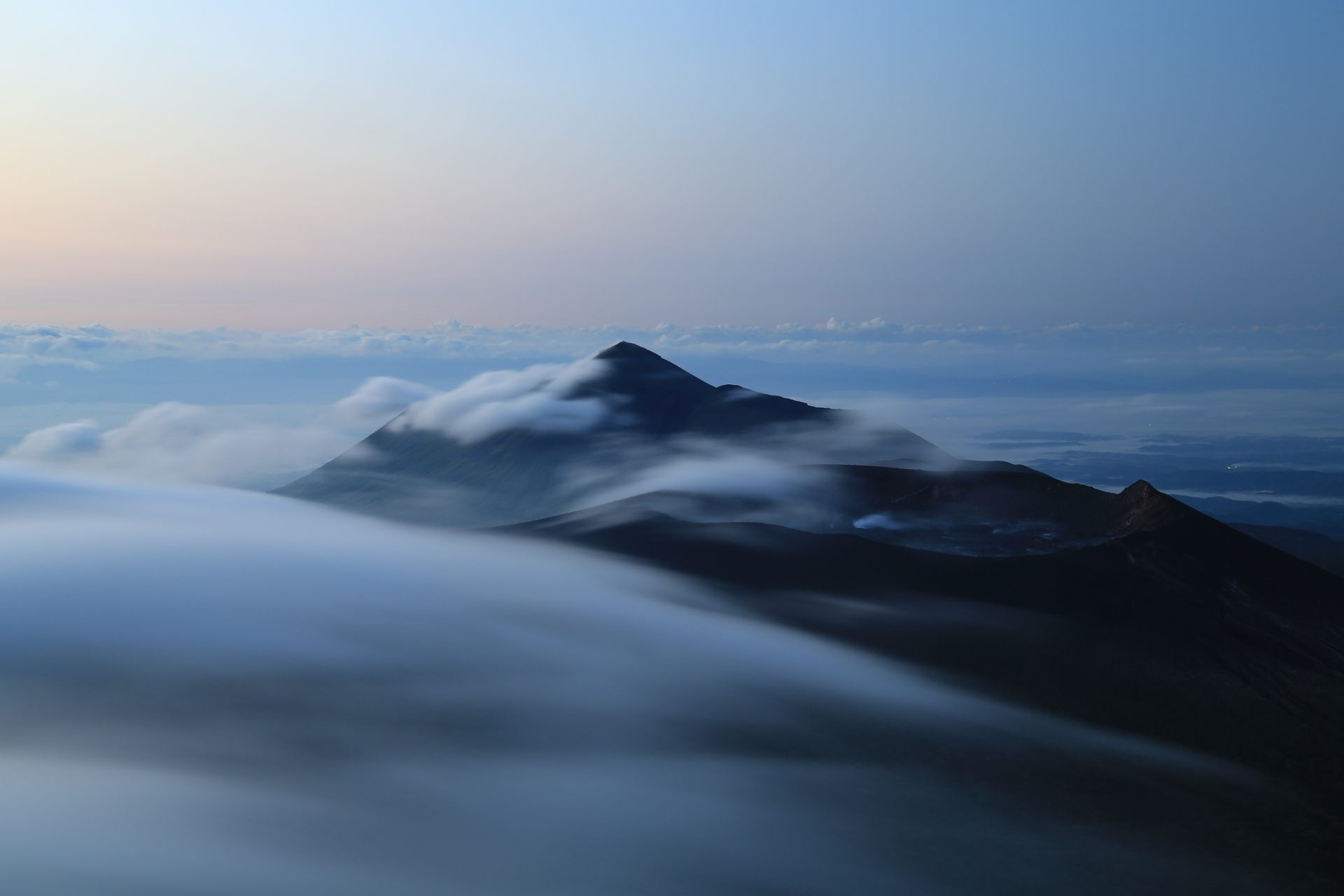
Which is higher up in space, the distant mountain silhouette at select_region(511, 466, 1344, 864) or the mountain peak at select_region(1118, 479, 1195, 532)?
the mountain peak at select_region(1118, 479, 1195, 532)

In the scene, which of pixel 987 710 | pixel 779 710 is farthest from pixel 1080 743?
pixel 779 710

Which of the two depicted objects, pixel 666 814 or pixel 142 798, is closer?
pixel 142 798

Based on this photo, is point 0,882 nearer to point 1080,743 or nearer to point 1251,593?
point 1080,743

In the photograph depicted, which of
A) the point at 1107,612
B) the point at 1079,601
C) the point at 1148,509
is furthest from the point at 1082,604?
the point at 1148,509

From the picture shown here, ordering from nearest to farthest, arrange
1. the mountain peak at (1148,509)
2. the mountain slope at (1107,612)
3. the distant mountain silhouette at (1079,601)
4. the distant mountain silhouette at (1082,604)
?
the distant mountain silhouette at (1082,604) → the mountain slope at (1107,612) → the distant mountain silhouette at (1079,601) → the mountain peak at (1148,509)

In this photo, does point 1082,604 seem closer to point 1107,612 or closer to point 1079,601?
point 1079,601

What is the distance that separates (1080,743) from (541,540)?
194 ft

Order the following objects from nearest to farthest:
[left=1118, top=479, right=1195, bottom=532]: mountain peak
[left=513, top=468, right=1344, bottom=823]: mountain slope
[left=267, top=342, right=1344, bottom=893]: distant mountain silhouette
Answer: [left=267, top=342, right=1344, bottom=893]: distant mountain silhouette, [left=513, top=468, right=1344, bottom=823]: mountain slope, [left=1118, top=479, right=1195, bottom=532]: mountain peak

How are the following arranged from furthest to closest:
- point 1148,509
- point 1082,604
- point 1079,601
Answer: point 1148,509
point 1079,601
point 1082,604

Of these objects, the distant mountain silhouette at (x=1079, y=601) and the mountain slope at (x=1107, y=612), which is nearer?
the mountain slope at (x=1107, y=612)

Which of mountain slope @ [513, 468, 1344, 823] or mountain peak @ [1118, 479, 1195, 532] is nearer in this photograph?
mountain slope @ [513, 468, 1344, 823]

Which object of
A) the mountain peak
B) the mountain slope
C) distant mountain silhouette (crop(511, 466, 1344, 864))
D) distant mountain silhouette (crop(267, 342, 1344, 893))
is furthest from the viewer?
the mountain peak

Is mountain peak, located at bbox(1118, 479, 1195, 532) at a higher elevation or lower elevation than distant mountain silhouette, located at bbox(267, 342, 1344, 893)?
higher

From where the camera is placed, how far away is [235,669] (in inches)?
2135
